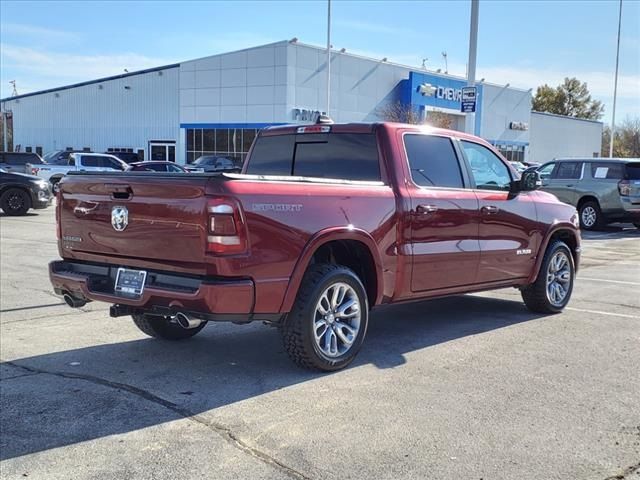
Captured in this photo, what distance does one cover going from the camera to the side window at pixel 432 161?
19.7 ft

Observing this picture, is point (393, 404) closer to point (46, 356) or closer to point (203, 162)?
point (46, 356)

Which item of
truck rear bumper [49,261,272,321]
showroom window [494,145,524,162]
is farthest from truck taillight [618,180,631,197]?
showroom window [494,145,524,162]

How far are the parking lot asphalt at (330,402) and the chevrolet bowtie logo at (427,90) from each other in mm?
41416

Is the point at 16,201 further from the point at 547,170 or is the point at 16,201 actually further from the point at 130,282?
the point at 130,282

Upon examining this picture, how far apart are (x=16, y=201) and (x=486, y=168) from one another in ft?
55.2

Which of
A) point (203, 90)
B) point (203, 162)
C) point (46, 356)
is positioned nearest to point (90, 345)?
point (46, 356)

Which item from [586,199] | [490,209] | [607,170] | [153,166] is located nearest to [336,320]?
[490,209]

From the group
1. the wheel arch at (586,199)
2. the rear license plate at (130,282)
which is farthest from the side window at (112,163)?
the rear license plate at (130,282)

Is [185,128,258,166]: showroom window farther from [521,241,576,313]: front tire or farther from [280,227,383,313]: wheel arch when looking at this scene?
[280,227,383,313]: wheel arch

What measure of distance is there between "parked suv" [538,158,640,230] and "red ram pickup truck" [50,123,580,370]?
11786 millimetres

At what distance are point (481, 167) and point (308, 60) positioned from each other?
36140 millimetres

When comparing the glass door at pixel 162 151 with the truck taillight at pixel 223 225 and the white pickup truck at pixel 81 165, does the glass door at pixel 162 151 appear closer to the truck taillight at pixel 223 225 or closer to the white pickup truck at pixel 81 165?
the white pickup truck at pixel 81 165

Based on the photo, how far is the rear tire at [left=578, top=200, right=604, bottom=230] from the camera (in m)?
18.2

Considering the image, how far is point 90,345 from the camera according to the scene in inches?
243
